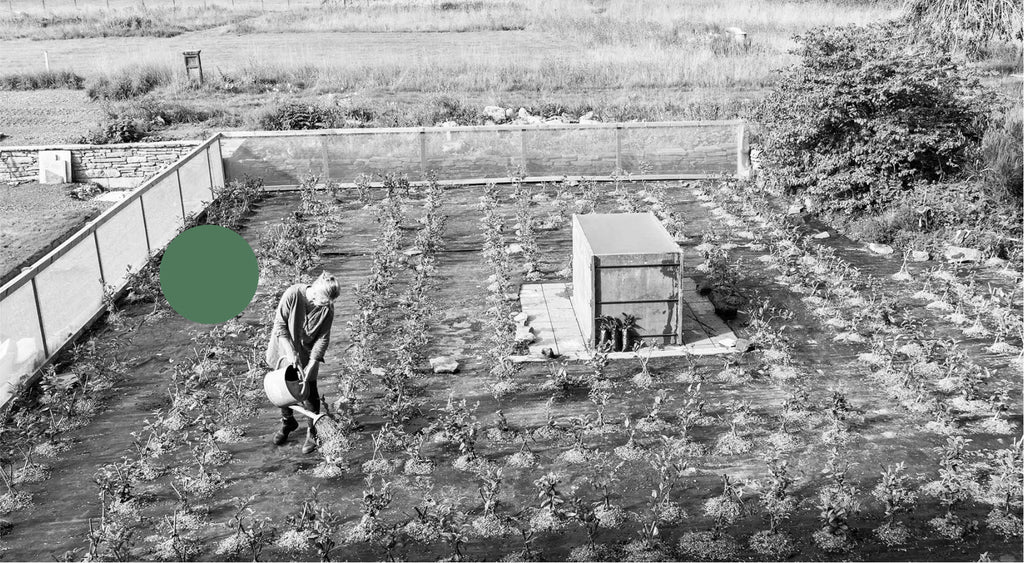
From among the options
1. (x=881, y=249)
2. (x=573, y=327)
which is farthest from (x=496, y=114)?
(x=573, y=327)

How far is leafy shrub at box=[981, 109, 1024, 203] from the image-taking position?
12602mm

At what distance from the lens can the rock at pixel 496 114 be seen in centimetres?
2189

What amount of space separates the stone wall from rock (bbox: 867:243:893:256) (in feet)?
43.9

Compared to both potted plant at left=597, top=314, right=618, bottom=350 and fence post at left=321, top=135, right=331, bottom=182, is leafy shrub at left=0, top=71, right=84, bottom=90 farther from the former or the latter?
potted plant at left=597, top=314, right=618, bottom=350

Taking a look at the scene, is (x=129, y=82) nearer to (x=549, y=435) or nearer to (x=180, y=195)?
(x=180, y=195)

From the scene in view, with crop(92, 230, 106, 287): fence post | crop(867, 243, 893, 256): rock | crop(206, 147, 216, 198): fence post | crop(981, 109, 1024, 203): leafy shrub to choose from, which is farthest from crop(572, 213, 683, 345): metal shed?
crop(206, 147, 216, 198): fence post

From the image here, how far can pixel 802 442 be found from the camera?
770 cm

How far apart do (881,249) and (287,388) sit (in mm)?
8628

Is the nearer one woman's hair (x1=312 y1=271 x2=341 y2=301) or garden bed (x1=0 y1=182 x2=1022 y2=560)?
garden bed (x1=0 y1=182 x2=1022 y2=560)

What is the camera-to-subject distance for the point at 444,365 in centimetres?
920

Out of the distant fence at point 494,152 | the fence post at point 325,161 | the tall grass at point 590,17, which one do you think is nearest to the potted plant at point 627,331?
the distant fence at point 494,152

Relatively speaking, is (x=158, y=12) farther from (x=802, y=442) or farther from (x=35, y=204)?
(x=802, y=442)

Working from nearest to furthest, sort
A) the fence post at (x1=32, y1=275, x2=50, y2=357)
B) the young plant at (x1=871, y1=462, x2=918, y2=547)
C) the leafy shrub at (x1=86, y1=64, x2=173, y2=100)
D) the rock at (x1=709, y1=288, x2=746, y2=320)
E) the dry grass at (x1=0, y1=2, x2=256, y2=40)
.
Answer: the young plant at (x1=871, y1=462, x2=918, y2=547), the fence post at (x1=32, y1=275, x2=50, y2=357), the rock at (x1=709, y1=288, x2=746, y2=320), the leafy shrub at (x1=86, y1=64, x2=173, y2=100), the dry grass at (x1=0, y1=2, x2=256, y2=40)
